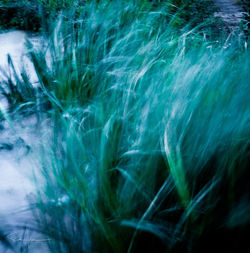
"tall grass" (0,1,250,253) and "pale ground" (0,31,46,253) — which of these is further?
"pale ground" (0,31,46,253)

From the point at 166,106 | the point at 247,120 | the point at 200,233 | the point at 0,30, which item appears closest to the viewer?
the point at 200,233

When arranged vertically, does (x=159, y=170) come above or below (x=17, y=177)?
above

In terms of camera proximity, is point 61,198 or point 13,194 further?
point 13,194

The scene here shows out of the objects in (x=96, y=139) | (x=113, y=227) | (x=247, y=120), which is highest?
(x=247, y=120)

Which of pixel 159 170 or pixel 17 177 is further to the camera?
pixel 17 177

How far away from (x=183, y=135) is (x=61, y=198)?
0.45 meters

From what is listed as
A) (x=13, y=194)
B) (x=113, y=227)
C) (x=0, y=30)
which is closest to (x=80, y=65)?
(x=13, y=194)

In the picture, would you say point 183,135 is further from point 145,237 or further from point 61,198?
point 61,198

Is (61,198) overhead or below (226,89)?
below

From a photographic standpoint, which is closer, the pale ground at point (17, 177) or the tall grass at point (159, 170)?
the tall grass at point (159, 170)

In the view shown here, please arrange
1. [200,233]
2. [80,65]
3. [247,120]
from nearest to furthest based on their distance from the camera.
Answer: [200,233] < [247,120] < [80,65]

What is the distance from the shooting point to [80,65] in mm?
1494

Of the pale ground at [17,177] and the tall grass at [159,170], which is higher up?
the tall grass at [159,170]

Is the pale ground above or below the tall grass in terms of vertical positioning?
below
